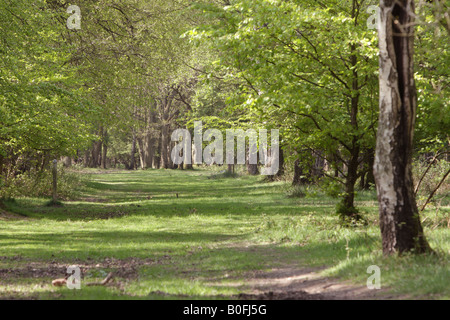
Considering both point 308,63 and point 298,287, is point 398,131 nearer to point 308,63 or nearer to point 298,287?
point 298,287

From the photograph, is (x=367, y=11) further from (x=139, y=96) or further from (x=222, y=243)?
(x=139, y=96)

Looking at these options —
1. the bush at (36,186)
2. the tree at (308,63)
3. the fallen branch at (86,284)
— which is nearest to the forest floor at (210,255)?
the fallen branch at (86,284)

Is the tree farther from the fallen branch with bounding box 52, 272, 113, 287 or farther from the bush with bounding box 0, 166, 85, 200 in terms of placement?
the bush with bounding box 0, 166, 85, 200

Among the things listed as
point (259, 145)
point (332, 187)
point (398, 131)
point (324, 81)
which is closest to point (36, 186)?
point (259, 145)

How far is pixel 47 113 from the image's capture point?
17.7 metres

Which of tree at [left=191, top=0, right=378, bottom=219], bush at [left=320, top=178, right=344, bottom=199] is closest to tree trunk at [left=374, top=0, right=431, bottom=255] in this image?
tree at [left=191, top=0, right=378, bottom=219]

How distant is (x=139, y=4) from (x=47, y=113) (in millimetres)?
12054

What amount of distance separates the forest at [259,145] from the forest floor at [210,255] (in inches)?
2.3

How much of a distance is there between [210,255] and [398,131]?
17.1ft

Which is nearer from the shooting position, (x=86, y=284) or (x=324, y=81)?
(x=86, y=284)

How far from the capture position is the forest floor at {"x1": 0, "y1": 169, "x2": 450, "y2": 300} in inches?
328

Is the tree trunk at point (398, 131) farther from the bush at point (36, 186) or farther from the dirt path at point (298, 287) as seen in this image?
the bush at point (36, 186)

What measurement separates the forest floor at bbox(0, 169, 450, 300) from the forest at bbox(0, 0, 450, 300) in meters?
0.06

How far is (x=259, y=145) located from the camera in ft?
56.8
